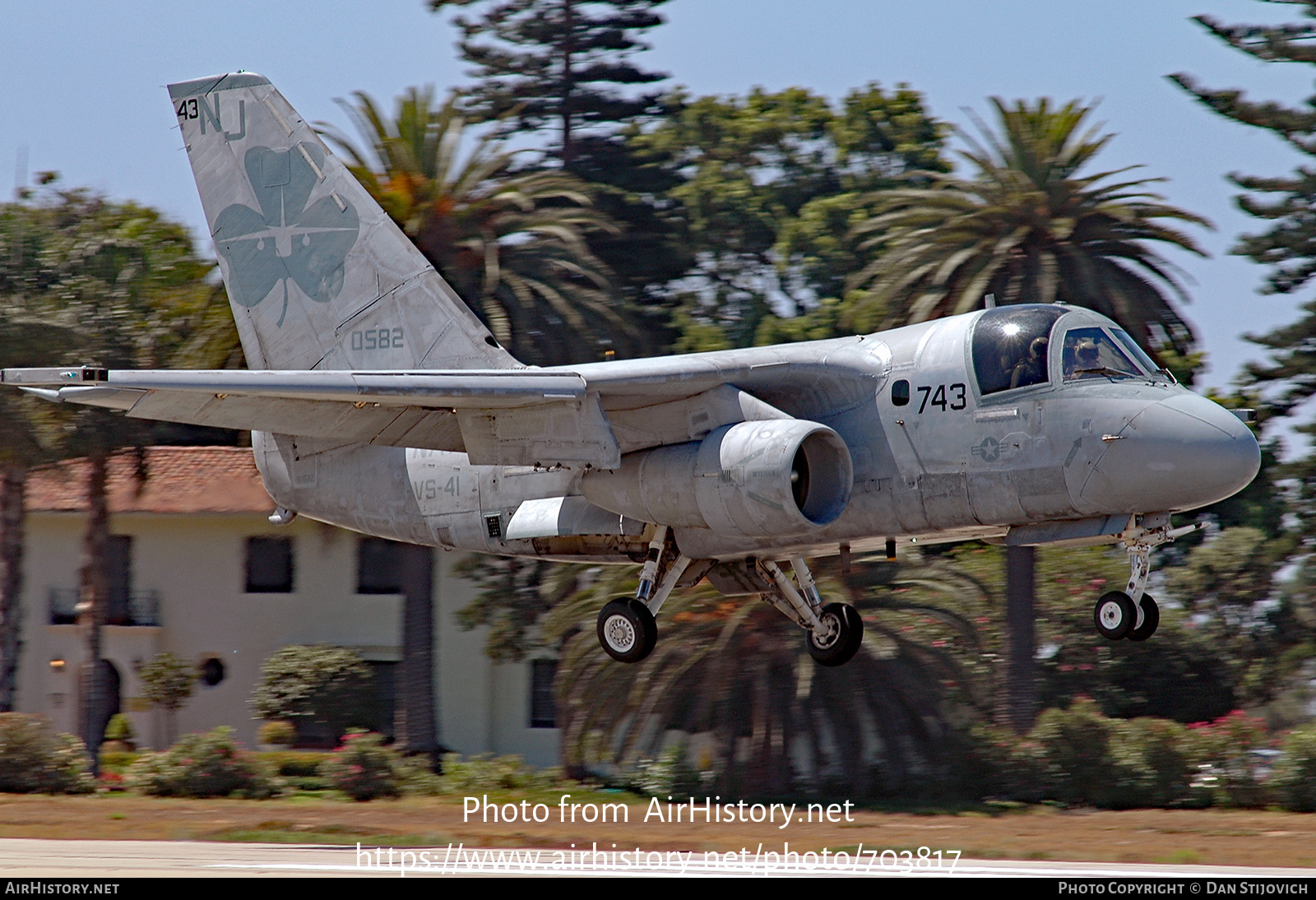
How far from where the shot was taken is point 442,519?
1916 cm

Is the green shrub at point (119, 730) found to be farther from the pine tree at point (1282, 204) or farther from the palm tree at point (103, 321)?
the pine tree at point (1282, 204)

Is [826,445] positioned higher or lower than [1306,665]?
higher

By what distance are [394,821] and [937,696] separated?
36.7ft

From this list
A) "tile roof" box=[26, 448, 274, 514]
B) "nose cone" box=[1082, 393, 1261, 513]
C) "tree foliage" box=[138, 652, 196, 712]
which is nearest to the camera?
"nose cone" box=[1082, 393, 1261, 513]

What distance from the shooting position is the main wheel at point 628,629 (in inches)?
701

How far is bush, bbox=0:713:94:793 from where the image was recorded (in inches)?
1046

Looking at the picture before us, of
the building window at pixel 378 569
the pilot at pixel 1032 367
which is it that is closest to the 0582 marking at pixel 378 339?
the pilot at pixel 1032 367

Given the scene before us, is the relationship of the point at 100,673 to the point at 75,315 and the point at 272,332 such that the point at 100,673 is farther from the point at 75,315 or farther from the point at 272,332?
the point at 272,332

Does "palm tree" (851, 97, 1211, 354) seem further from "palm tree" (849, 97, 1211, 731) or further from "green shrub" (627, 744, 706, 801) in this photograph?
"green shrub" (627, 744, 706, 801)

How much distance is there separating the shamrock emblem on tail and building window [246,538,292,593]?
75.5ft

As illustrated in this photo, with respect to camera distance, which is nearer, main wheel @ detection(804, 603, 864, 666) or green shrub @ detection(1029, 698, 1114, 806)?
main wheel @ detection(804, 603, 864, 666)

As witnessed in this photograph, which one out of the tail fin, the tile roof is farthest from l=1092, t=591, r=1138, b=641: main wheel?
the tile roof
